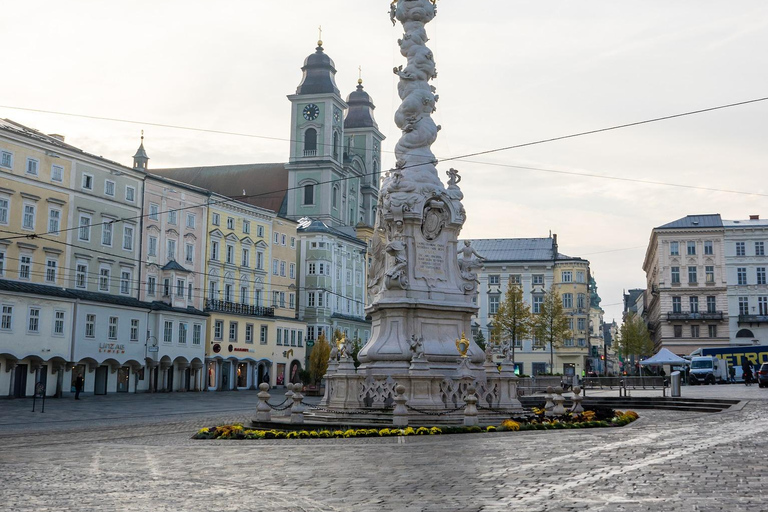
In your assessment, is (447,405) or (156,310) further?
(156,310)

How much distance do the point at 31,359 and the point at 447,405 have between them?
120 feet

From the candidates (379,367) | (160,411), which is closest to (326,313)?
(160,411)

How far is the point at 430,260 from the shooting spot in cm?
2734

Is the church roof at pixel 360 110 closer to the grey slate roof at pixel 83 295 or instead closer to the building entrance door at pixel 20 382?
the grey slate roof at pixel 83 295

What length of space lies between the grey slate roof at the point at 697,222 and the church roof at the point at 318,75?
42.7 meters

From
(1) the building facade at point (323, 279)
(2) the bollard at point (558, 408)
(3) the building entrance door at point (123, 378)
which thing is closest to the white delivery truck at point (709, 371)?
(1) the building facade at point (323, 279)

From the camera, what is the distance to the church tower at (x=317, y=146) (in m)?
102

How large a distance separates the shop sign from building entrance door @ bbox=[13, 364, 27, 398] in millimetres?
6309

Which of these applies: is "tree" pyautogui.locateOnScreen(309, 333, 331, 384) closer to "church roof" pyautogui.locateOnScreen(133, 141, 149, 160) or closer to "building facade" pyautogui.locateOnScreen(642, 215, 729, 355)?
"church roof" pyautogui.locateOnScreen(133, 141, 149, 160)

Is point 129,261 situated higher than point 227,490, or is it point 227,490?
point 129,261

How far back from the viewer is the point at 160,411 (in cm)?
3844

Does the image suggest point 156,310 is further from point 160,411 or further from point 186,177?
point 186,177

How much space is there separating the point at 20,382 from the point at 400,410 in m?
36.9

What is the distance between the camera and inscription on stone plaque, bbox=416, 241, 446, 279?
2711cm
